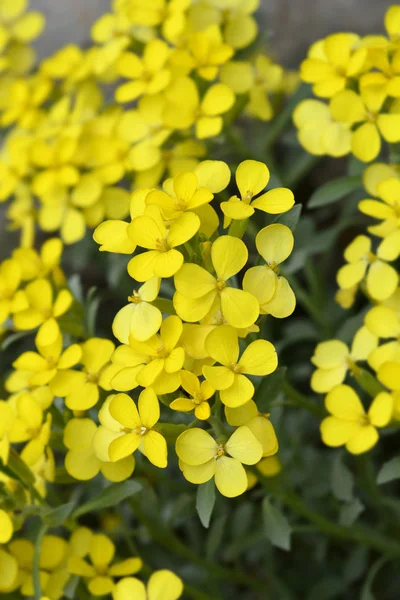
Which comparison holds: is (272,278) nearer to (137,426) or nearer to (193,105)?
(137,426)

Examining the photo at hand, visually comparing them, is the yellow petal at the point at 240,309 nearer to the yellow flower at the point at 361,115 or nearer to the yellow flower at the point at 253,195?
the yellow flower at the point at 253,195

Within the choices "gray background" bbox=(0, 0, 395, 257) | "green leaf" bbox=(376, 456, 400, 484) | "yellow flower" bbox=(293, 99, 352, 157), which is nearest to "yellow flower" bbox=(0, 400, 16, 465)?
"green leaf" bbox=(376, 456, 400, 484)

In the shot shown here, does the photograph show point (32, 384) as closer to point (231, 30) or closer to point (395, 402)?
point (395, 402)

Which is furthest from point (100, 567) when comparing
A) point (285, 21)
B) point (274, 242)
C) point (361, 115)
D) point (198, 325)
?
point (285, 21)

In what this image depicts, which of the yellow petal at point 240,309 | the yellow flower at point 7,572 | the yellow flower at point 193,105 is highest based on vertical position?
the yellow petal at point 240,309

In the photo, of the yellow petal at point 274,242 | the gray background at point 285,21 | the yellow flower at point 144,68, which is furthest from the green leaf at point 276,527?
the gray background at point 285,21
